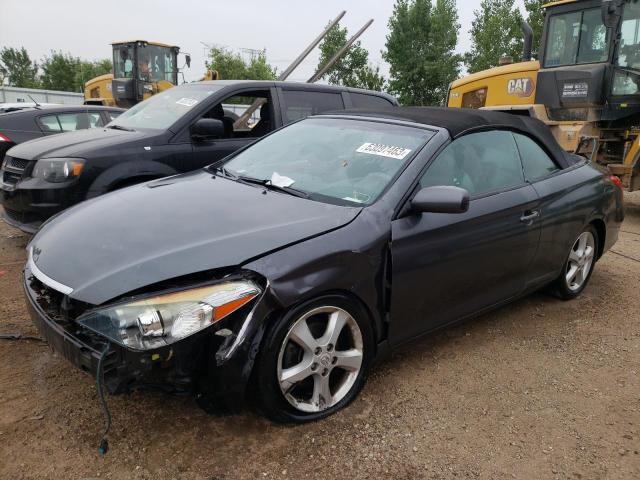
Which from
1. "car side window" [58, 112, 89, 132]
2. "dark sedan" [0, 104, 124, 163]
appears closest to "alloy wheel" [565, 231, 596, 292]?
"dark sedan" [0, 104, 124, 163]

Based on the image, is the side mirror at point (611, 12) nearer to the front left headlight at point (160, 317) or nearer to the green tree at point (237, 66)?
the front left headlight at point (160, 317)

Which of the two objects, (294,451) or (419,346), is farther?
(419,346)

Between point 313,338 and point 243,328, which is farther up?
point 243,328

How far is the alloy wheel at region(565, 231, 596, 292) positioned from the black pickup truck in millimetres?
3025

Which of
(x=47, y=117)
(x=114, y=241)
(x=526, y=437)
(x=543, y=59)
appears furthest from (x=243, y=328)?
(x=543, y=59)

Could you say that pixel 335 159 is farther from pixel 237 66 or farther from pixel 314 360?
pixel 237 66

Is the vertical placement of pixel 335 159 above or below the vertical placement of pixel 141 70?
below

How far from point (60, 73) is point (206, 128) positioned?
62.6 m

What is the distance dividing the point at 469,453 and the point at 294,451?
2.64ft

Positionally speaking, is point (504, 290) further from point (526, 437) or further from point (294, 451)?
point (294, 451)

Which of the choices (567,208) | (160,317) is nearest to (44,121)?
(160,317)

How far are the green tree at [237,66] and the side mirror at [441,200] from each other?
5556 centimetres

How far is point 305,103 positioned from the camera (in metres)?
5.77

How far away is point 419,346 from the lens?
3.45 metres
